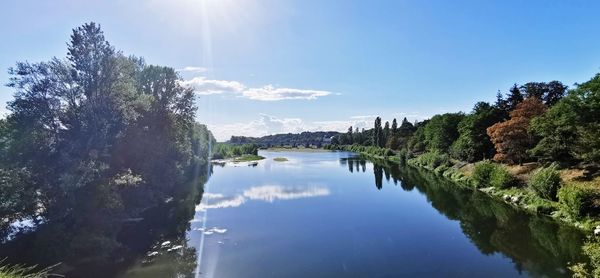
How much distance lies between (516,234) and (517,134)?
71.9ft

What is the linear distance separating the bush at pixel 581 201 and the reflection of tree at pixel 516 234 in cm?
139

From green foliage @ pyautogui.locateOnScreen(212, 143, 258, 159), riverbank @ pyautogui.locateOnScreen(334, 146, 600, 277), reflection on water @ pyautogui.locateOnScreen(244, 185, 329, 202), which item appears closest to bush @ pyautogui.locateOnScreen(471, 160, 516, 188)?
riverbank @ pyautogui.locateOnScreen(334, 146, 600, 277)

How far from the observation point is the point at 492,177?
38094mm

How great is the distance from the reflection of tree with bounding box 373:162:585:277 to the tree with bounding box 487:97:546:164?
26.3 feet

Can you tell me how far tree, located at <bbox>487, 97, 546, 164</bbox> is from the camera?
134 feet

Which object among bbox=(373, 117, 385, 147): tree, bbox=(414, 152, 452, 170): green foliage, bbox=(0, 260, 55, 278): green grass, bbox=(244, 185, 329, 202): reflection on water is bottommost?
bbox=(244, 185, 329, 202): reflection on water

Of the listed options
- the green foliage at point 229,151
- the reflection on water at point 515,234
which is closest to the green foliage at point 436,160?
the reflection on water at point 515,234

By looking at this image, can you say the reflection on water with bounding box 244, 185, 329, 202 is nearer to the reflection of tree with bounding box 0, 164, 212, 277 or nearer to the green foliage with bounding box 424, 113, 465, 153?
the reflection of tree with bounding box 0, 164, 212, 277

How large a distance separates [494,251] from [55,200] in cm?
2365

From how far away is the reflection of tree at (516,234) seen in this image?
1811cm

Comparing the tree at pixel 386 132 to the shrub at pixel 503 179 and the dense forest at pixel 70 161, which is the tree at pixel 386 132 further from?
the dense forest at pixel 70 161

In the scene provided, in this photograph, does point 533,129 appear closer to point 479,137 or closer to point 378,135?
point 479,137

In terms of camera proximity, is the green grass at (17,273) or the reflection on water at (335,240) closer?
the green grass at (17,273)

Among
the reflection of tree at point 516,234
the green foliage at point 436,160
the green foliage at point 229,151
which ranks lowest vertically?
the reflection of tree at point 516,234
